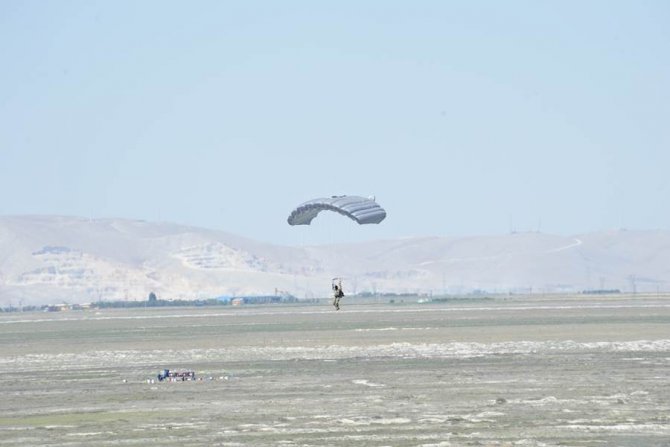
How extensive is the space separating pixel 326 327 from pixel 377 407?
58800mm

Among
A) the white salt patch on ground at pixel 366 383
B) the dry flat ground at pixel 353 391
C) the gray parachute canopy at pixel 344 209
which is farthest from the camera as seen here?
the gray parachute canopy at pixel 344 209

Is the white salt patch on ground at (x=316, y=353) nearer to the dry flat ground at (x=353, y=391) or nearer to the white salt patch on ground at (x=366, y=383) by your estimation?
the dry flat ground at (x=353, y=391)

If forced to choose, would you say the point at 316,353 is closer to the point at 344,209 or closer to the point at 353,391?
the point at 344,209

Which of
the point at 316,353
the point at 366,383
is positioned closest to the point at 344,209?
the point at 316,353

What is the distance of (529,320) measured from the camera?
347 ft

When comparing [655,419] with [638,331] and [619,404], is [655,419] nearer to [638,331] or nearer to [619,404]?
[619,404]

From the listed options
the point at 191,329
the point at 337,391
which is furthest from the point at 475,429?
the point at 191,329

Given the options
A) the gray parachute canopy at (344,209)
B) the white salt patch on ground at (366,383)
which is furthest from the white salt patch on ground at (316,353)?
the white salt patch on ground at (366,383)

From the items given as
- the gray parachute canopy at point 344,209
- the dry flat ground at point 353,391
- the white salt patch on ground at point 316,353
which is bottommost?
the dry flat ground at point 353,391

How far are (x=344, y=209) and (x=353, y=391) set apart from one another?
1655 centimetres

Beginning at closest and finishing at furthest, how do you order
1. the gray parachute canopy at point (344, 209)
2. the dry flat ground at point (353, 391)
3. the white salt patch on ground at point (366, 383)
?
the dry flat ground at point (353, 391), the white salt patch on ground at point (366, 383), the gray parachute canopy at point (344, 209)

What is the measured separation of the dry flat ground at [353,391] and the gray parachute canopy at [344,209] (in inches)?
225

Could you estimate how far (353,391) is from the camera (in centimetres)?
4744

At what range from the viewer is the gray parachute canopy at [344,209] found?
62.3m
